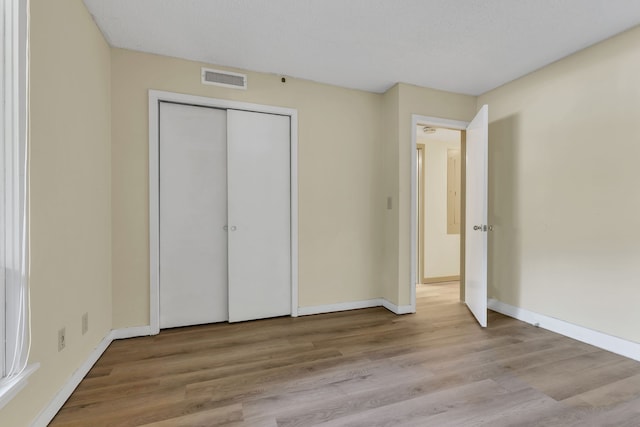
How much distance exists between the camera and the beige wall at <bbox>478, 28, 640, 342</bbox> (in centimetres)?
225

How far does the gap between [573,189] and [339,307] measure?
250 centimetres

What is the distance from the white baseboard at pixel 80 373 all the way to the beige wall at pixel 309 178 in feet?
0.27

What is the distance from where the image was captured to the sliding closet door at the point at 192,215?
8.94 feet

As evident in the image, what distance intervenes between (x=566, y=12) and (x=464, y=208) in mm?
2085

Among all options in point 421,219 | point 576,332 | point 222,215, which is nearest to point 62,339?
point 222,215

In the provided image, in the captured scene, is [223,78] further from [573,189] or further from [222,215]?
[573,189]

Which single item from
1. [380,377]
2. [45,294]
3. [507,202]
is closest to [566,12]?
[507,202]

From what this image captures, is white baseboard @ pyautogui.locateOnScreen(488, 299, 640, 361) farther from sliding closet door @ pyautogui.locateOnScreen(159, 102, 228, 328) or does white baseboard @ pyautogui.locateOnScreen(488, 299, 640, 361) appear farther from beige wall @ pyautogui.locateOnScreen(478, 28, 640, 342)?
sliding closet door @ pyautogui.locateOnScreen(159, 102, 228, 328)

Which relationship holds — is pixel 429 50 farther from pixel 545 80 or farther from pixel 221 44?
pixel 221 44

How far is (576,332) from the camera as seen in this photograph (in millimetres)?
2553

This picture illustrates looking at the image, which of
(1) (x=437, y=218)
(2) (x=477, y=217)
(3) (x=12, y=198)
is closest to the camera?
(3) (x=12, y=198)

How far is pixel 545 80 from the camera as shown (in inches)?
111

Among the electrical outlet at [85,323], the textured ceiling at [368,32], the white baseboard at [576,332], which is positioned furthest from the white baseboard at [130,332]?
the white baseboard at [576,332]

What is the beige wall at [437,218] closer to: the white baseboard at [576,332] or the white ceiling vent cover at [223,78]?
the white baseboard at [576,332]
